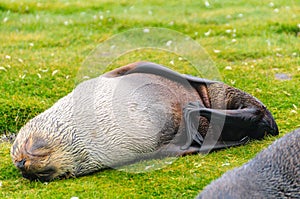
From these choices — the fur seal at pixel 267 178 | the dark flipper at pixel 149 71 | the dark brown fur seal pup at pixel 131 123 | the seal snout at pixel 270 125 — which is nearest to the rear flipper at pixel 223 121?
the dark brown fur seal pup at pixel 131 123

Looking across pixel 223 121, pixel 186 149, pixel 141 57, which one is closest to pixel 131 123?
pixel 186 149

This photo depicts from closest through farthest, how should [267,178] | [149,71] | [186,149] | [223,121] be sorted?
[267,178]
[186,149]
[223,121]
[149,71]

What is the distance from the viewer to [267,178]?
16.0 ft

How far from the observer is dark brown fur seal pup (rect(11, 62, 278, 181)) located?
596cm

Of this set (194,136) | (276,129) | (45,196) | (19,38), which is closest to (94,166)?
(45,196)

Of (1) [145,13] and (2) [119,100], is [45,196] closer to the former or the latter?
(2) [119,100]

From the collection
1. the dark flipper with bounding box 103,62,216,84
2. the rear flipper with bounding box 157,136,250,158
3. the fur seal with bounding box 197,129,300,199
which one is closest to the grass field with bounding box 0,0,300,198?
the rear flipper with bounding box 157,136,250,158

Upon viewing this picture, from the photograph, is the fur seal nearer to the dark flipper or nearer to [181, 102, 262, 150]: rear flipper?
[181, 102, 262, 150]: rear flipper

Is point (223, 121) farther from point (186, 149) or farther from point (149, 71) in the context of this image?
point (149, 71)

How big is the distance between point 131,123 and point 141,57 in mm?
3866

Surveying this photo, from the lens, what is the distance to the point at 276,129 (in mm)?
6957

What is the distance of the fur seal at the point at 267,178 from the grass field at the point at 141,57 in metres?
0.83

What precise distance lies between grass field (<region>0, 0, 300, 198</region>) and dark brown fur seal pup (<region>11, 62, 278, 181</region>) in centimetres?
17

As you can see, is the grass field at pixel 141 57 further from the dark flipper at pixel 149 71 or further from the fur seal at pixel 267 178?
the dark flipper at pixel 149 71
